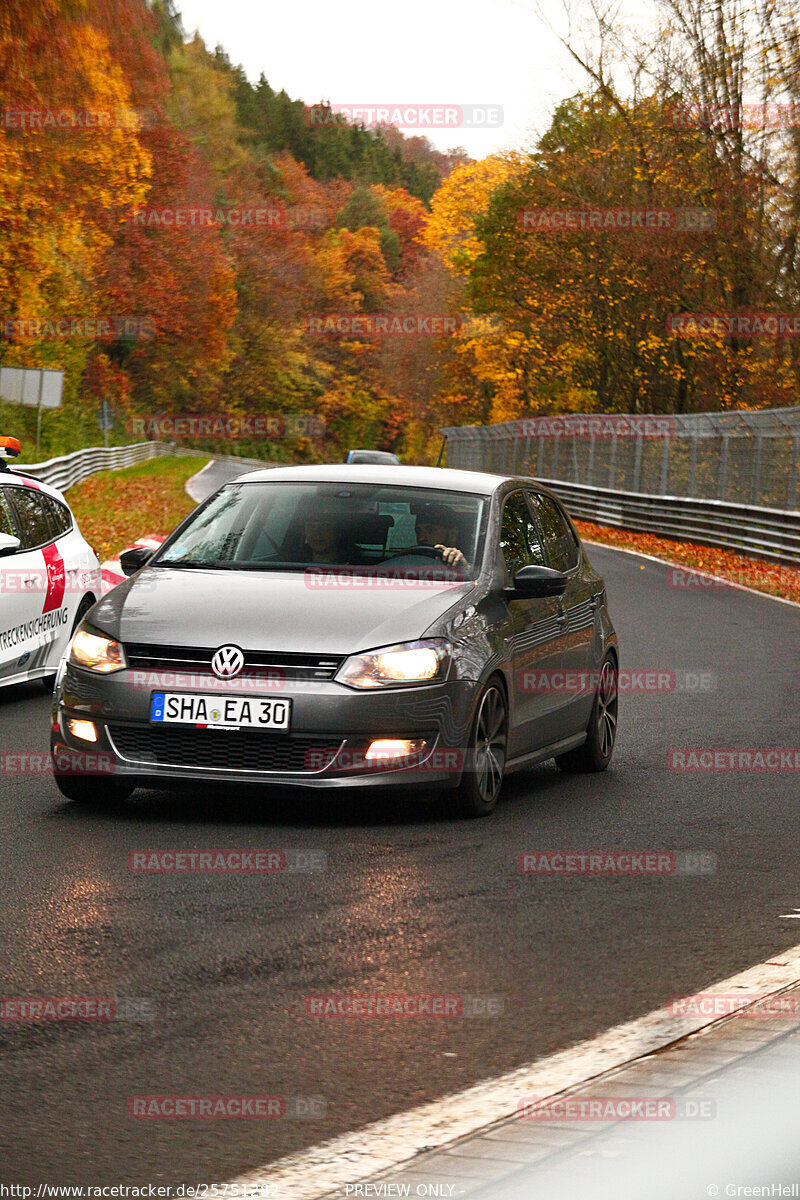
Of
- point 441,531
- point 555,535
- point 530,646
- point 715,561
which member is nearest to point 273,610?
point 441,531

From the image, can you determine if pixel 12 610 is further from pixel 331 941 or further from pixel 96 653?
pixel 331 941

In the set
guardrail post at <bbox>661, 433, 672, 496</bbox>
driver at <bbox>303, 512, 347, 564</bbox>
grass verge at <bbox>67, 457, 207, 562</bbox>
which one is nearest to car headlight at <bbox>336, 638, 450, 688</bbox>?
driver at <bbox>303, 512, 347, 564</bbox>

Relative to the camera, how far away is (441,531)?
27.8 ft

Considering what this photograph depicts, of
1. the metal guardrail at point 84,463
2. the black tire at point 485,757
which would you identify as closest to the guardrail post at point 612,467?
the metal guardrail at point 84,463

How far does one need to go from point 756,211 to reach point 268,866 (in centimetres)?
3793

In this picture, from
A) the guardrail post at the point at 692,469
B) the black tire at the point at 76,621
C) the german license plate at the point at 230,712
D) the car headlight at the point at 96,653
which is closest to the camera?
the german license plate at the point at 230,712

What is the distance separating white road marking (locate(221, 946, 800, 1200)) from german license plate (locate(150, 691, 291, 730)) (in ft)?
9.03

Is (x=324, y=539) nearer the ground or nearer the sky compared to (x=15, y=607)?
nearer the sky

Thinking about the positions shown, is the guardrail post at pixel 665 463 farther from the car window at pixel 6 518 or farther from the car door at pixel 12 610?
the car door at pixel 12 610

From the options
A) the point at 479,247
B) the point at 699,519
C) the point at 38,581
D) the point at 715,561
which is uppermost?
the point at 479,247

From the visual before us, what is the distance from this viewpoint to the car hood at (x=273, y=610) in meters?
7.29

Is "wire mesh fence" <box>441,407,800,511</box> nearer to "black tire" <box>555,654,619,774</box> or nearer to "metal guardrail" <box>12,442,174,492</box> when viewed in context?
"metal guardrail" <box>12,442,174,492</box>

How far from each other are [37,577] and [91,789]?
166 inches

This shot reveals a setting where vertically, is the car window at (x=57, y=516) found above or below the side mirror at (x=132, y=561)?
below
